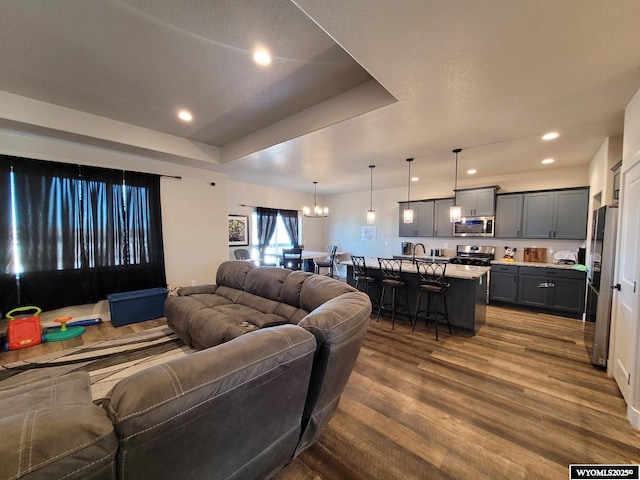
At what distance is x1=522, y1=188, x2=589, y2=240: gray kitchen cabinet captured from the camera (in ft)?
14.8

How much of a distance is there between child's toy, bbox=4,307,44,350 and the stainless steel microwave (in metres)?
7.42

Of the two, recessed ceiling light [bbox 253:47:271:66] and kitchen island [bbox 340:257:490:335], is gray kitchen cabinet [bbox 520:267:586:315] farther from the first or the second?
recessed ceiling light [bbox 253:47:271:66]

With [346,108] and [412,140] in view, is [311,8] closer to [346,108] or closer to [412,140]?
[346,108]

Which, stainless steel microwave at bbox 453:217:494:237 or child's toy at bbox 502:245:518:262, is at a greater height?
stainless steel microwave at bbox 453:217:494:237

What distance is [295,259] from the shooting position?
239 inches

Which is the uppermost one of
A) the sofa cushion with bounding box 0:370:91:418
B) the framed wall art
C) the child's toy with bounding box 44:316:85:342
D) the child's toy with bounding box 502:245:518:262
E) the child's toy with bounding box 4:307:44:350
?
the framed wall art

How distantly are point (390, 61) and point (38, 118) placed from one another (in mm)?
4035

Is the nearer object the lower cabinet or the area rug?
the area rug

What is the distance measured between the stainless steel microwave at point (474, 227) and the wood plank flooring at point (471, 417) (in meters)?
2.72

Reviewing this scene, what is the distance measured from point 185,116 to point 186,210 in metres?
2.07

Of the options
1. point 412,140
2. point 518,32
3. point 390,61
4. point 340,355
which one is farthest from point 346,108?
point 340,355

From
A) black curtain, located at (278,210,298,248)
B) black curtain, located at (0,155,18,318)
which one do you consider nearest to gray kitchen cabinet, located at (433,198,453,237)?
black curtain, located at (278,210,298,248)

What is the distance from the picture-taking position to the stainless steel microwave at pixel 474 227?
5438 millimetres

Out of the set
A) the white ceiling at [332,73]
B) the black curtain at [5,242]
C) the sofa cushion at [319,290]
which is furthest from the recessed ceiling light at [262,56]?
the black curtain at [5,242]
